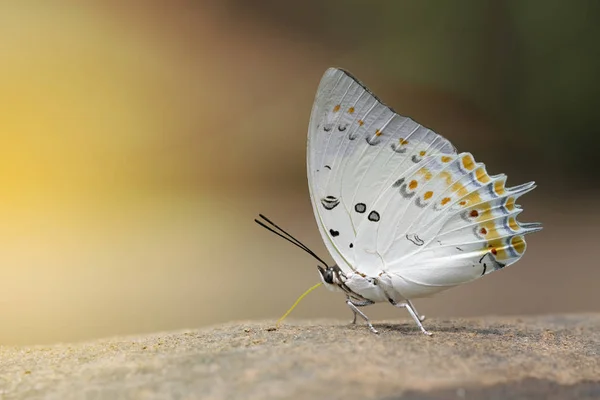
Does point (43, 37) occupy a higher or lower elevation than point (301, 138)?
higher

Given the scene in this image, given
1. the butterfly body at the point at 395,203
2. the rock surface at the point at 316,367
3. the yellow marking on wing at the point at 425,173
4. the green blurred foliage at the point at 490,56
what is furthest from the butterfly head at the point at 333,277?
the green blurred foliage at the point at 490,56

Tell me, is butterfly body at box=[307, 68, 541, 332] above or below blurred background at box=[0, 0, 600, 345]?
below

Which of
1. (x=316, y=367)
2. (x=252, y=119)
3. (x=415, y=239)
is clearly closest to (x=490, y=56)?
(x=252, y=119)

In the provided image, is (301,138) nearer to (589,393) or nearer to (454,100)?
(454,100)

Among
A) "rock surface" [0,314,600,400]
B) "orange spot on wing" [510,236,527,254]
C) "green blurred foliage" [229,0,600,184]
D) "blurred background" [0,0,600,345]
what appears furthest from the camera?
"green blurred foliage" [229,0,600,184]

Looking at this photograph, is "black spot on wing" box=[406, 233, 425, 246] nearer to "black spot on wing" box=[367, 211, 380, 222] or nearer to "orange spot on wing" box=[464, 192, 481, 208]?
"black spot on wing" box=[367, 211, 380, 222]

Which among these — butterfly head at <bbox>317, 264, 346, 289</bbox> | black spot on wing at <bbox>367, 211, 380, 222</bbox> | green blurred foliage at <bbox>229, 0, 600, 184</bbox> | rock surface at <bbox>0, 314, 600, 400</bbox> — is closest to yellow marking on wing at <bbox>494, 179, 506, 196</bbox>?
black spot on wing at <bbox>367, 211, 380, 222</bbox>

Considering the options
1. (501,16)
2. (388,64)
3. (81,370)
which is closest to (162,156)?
(388,64)

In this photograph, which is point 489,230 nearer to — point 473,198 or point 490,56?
point 473,198
